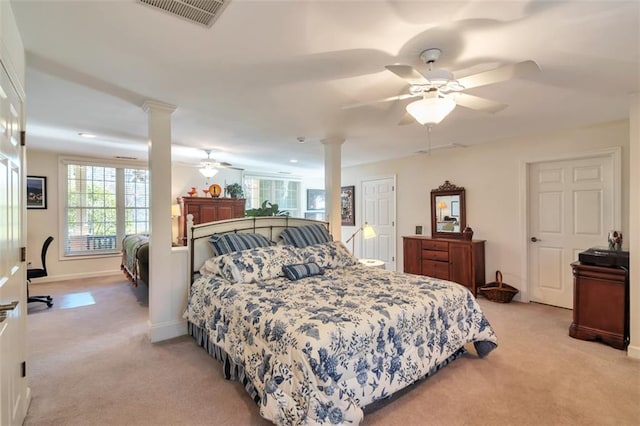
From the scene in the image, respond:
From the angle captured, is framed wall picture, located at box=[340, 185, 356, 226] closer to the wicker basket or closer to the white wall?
the white wall

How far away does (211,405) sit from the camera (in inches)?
81.2

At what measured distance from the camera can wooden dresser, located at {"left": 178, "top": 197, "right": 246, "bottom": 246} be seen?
591cm

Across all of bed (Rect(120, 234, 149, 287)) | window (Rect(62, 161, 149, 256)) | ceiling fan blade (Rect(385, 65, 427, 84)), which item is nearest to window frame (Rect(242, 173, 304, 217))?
window (Rect(62, 161, 149, 256))

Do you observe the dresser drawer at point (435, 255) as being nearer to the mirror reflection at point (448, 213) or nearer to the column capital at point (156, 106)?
the mirror reflection at point (448, 213)

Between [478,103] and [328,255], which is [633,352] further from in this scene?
[328,255]

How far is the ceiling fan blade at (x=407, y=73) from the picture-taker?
1737mm

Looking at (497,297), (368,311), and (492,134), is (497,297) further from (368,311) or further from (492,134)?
(368,311)

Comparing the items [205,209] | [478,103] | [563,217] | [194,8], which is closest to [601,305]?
[563,217]

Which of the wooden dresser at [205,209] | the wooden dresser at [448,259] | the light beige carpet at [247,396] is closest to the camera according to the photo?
the light beige carpet at [247,396]

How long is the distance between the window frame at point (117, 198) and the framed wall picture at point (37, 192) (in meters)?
0.21

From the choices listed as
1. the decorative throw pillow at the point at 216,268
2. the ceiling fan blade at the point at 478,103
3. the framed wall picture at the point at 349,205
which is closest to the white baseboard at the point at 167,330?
the decorative throw pillow at the point at 216,268

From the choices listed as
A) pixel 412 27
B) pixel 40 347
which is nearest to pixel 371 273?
pixel 412 27

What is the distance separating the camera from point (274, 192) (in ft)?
26.9

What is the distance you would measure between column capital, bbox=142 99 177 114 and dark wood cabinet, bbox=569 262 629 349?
4.34 metres
